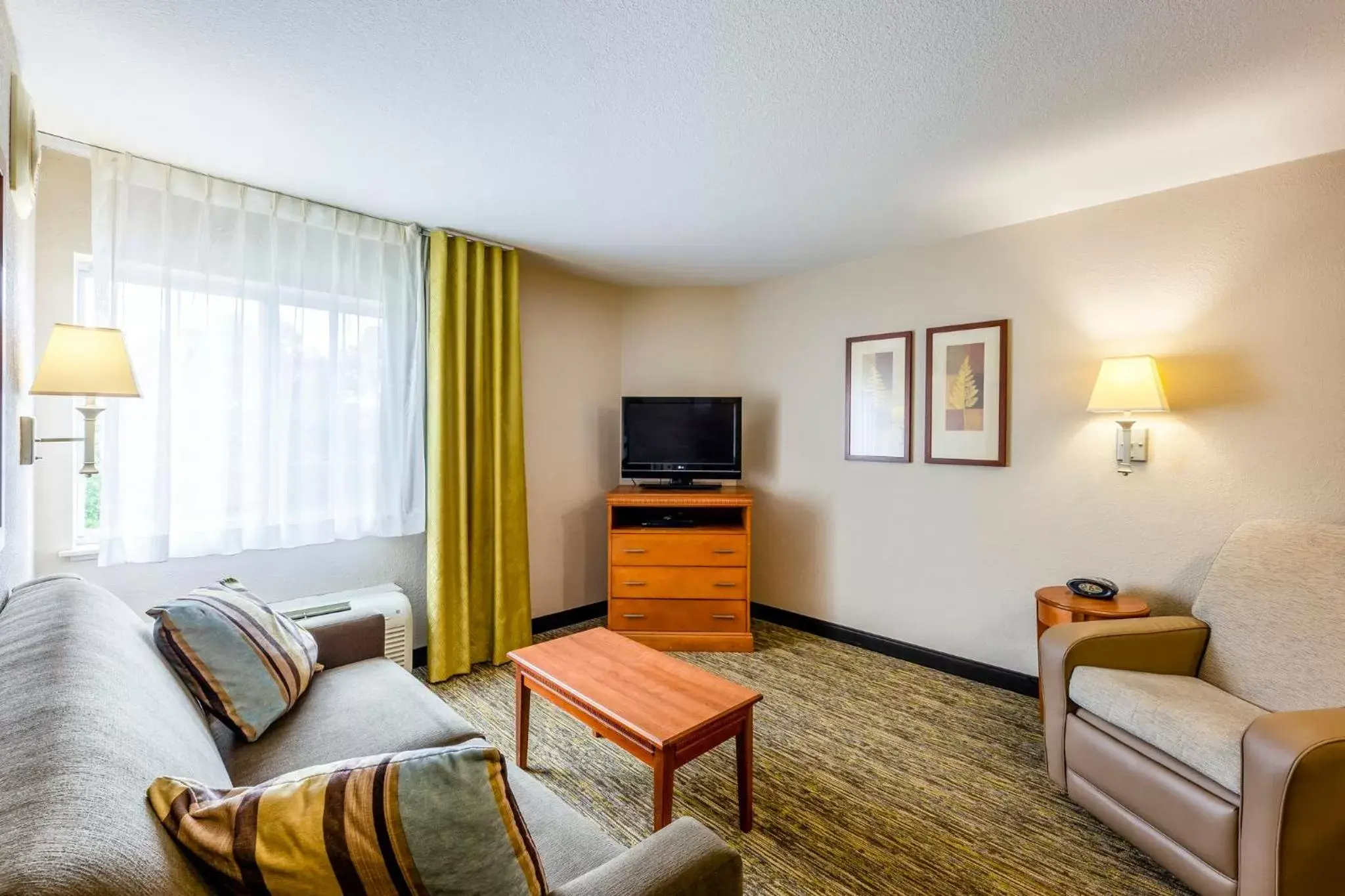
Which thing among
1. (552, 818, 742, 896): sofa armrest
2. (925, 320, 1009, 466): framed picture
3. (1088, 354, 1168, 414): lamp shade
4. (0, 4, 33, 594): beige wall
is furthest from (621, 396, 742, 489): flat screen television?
(552, 818, 742, 896): sofa armrest

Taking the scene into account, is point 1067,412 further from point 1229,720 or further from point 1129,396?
point 1229,720

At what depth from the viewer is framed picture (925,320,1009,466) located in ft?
10.00

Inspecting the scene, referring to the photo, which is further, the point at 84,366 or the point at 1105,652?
the point at 1105,652

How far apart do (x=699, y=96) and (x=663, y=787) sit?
212cm

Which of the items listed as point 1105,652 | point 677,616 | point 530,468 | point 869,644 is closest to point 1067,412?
point 1105,652

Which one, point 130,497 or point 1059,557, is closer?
point 130,497

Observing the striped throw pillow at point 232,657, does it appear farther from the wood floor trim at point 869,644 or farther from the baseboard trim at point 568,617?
the baseboard trim at point 568,617

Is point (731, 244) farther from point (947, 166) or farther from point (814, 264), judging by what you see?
point (947, 166)

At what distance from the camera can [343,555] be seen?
300 centimetres

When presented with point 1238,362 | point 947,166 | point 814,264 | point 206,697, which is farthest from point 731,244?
point 206,697

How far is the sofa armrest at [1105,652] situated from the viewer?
2.09 m

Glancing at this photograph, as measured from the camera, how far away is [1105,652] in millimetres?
2090

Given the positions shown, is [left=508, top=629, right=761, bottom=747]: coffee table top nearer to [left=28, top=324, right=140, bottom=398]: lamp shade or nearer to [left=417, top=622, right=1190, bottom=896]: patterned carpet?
[left=417, top=622, right=1190, bottom=896]: patterned carpet

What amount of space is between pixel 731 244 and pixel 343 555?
266 cm
